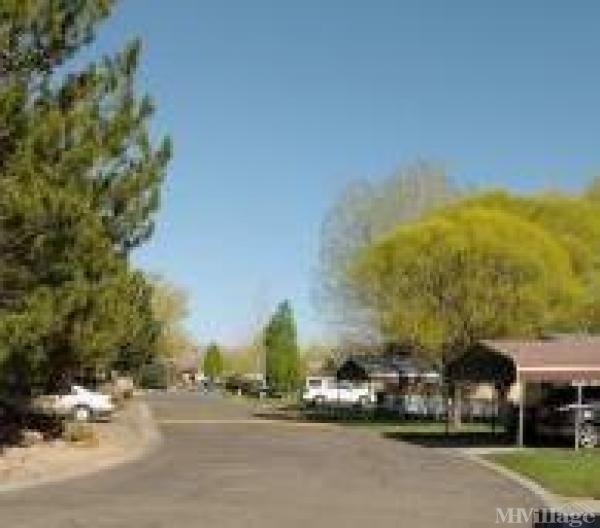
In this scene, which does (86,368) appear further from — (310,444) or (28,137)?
(310,444)

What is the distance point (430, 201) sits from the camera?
248ft

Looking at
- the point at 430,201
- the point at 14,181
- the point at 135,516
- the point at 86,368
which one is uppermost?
the point at 430,201

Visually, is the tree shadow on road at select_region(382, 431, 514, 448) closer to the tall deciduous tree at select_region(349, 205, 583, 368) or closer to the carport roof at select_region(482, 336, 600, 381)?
the carport roof at select_region(482, 336, 600, 381)

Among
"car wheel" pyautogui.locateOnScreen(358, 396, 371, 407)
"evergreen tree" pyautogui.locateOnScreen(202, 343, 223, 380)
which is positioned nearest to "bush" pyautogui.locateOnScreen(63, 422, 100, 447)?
"car wheel" pyautogui.locateOnScreen(358, 396, 371, 407)

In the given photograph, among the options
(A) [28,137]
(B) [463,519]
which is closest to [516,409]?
(A) [28,137]

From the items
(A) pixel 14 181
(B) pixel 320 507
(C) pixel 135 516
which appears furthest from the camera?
(A) pixel 14 181

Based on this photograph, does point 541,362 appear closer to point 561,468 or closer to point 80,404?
point 561,468

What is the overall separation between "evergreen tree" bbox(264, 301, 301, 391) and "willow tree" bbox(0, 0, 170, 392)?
2453 inches

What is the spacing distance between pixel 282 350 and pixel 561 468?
6486 cm

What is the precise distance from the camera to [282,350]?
312 feet

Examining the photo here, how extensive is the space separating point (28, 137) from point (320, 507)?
10.8 metres

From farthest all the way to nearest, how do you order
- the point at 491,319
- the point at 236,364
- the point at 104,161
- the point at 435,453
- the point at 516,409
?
1. the point at 236,364
2. the point at 491,319
3. the point at 516,409
4. the point at 435,453
5. the point at 104,161

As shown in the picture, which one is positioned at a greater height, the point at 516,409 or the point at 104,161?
the point at 104,161

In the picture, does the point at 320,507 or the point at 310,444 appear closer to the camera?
the point at 320,507
